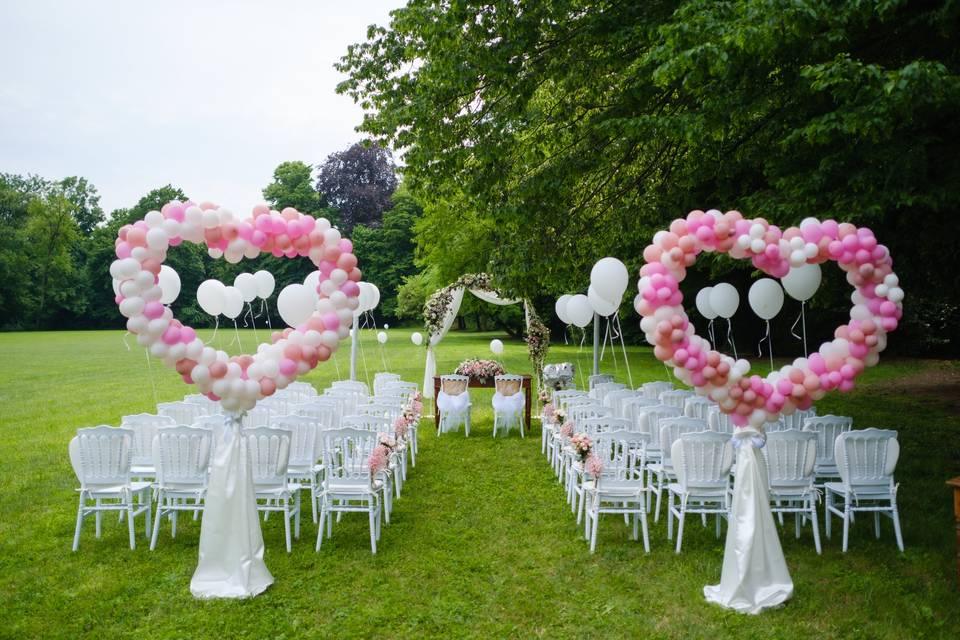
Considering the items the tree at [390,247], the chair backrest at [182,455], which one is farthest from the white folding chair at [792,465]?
the tree at [390,247]

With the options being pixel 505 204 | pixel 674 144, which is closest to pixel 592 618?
pixel 505 204

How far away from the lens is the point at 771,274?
5.39 metres

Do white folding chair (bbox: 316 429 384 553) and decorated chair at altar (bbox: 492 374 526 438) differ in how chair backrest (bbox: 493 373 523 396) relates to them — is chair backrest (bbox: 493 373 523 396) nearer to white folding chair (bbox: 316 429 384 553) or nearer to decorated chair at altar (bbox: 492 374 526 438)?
decorated chair at altar (bbox: 492 374 526 438)

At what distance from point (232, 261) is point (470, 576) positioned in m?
3.29

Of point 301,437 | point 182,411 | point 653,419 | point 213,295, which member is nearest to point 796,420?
point 653,419

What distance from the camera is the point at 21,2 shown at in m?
13.6

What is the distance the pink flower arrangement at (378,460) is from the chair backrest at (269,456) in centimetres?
77

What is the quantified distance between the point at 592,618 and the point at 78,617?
3.72m

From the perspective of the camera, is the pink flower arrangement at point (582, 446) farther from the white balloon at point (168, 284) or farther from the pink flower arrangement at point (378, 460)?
the white balloon at point (168, 284)

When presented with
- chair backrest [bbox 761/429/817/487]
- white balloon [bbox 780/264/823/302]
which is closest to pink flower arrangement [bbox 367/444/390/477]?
chair backrest [bbox 761/429/817/487]

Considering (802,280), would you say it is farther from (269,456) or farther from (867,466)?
(269,456)

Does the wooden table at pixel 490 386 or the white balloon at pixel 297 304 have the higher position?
the white balloon at pixel 297 304

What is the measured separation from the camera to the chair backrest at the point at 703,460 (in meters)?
6.22

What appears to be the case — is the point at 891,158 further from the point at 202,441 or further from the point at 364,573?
the point at 202,441
